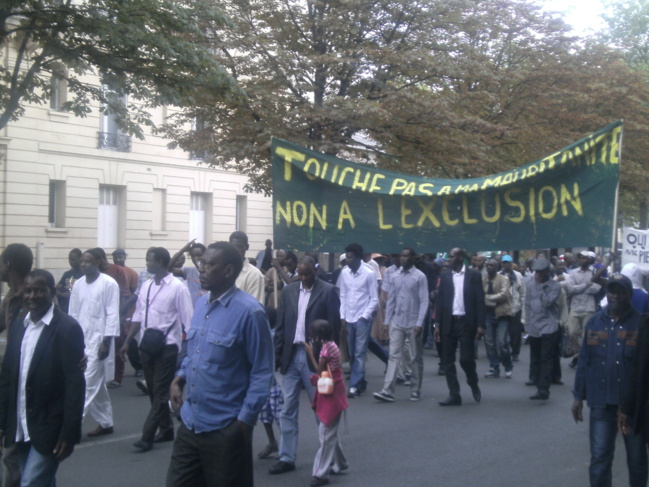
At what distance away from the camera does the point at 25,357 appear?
486cm

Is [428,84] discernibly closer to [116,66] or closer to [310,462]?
[116,66]

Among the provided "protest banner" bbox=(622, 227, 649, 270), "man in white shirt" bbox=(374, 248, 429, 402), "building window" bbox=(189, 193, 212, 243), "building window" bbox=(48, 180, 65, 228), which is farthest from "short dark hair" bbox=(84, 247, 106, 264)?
"building window" bbox=(189, 193, 212, 243)

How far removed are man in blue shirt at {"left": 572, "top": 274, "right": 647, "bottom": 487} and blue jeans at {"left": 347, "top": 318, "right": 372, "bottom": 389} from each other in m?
5.19

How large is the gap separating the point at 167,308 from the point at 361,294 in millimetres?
3637

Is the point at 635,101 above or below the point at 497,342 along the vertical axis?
above

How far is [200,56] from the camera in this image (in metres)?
13.7

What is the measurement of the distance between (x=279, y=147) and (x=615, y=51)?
2055cm

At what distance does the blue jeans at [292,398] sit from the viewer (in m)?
7.09

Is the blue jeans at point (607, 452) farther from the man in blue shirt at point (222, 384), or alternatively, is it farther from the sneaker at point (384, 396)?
the sneaker at point (384, 396)

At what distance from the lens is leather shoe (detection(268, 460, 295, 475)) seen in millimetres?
7028

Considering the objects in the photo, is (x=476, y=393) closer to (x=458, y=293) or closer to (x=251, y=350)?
(x=458, y=293)

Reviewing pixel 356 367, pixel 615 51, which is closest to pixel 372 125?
pixel 356 367

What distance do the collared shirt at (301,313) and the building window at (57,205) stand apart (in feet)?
67.4

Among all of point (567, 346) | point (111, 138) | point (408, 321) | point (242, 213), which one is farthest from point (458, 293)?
point (242, 213)
